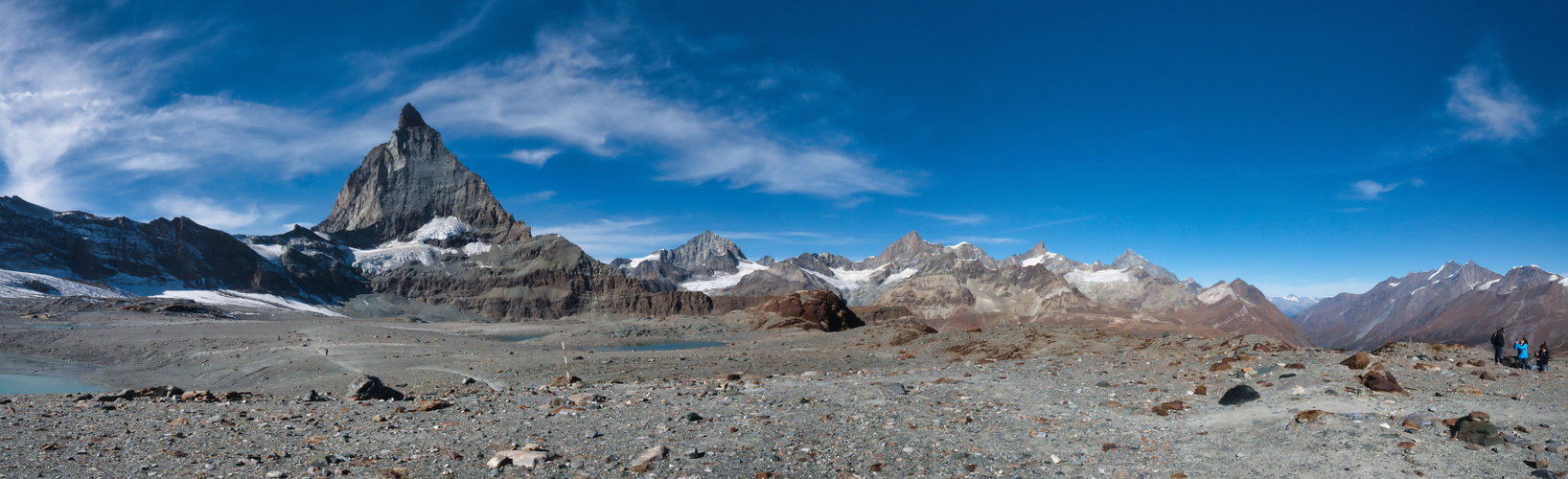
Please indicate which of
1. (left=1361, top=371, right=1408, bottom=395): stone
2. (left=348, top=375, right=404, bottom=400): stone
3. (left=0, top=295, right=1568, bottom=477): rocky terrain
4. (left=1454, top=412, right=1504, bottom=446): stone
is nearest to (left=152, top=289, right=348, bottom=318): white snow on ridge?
(left=348, top=375, right=404, bottom=400): stone

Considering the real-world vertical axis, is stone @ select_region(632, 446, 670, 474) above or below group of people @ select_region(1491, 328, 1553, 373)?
below

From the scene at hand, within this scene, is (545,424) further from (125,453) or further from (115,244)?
(115,244)

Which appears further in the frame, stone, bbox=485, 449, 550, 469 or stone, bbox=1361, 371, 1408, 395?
stone, bbox=1361, 371, 1408, 395

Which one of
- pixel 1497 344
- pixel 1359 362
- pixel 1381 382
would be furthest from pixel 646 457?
pixel 1497 344

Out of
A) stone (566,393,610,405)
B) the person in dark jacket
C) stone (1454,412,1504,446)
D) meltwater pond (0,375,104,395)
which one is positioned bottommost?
meltwater pond (0,375,104,395)

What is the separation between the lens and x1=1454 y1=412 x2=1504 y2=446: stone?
853 centimetres

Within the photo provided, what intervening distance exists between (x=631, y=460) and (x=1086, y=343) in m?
27.7

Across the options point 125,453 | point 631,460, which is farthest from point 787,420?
point 125,453

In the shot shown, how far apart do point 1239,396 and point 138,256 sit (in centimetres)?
20649

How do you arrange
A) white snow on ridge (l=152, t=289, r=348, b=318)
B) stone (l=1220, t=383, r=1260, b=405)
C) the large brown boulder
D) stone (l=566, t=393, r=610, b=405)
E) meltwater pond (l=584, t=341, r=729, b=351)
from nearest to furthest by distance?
stone (l=1220, t=383, r=1260, b=405) < stone (l=566, t=393, r=610, b=405) < meltwater pond (l=584, t=341, r=729, b=351) < the large brown boulder < white snow on ridge (l=152, t=289, r=348, b=318)

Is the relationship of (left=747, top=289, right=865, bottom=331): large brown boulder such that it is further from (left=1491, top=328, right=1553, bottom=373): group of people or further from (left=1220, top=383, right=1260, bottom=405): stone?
(left=1220, top=383, right=1260, bottom=405): stone

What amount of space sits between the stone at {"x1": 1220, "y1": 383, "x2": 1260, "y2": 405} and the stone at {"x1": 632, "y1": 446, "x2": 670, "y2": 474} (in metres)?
10.4

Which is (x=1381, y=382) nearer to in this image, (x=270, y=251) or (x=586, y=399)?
(x=586, y=399)

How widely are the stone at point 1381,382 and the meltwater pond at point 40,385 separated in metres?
40.8
